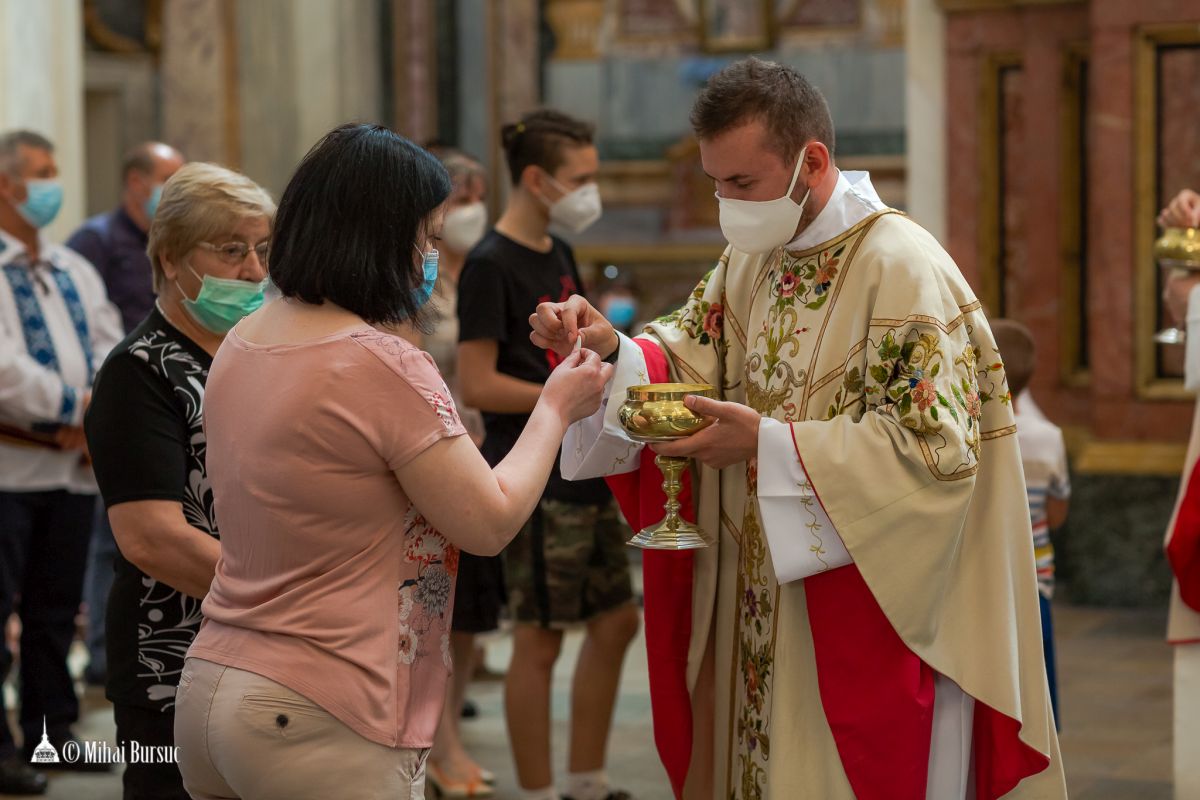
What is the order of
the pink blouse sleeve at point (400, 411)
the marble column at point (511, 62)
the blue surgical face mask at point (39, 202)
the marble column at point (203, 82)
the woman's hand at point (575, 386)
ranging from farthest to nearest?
the marble column at point (511, 62) < the marble column at point (203, 82) < the blue surgical face mask at point (39, 202) < the woman's hand at point (575, 386) < the pink blouse sleeve at point (400, 411)

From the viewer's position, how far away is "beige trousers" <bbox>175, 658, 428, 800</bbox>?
219 centimetres

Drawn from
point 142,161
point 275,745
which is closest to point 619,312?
point 142,161

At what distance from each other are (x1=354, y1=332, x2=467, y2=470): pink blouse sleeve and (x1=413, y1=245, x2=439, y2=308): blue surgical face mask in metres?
0.14

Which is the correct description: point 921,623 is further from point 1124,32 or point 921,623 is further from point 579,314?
point 1124,32

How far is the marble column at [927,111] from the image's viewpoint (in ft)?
25.3

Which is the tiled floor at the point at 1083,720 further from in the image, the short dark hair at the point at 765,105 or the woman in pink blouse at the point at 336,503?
the woman in pink blouse at the point at 336,503

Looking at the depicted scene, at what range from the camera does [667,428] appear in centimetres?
269

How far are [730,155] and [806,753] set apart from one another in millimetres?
1032

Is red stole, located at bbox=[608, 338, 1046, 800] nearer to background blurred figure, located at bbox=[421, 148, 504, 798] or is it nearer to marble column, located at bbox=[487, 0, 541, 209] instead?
background blurred figure, located at bbox=[421, 148, 504, 798]

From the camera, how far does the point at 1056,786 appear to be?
2893mm

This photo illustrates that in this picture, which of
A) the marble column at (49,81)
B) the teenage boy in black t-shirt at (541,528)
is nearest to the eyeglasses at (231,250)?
the teenage boy in black t-shirt at (541,528)

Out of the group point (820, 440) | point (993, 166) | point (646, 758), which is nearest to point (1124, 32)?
point (993, 166)

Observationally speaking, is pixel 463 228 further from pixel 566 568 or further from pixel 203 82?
pixel 203 82

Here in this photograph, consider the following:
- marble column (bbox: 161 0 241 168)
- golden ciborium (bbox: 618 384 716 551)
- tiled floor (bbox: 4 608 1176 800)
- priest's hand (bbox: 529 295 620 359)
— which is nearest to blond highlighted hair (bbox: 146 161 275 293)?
priest's hand (bbox: 529 295 620 359)
